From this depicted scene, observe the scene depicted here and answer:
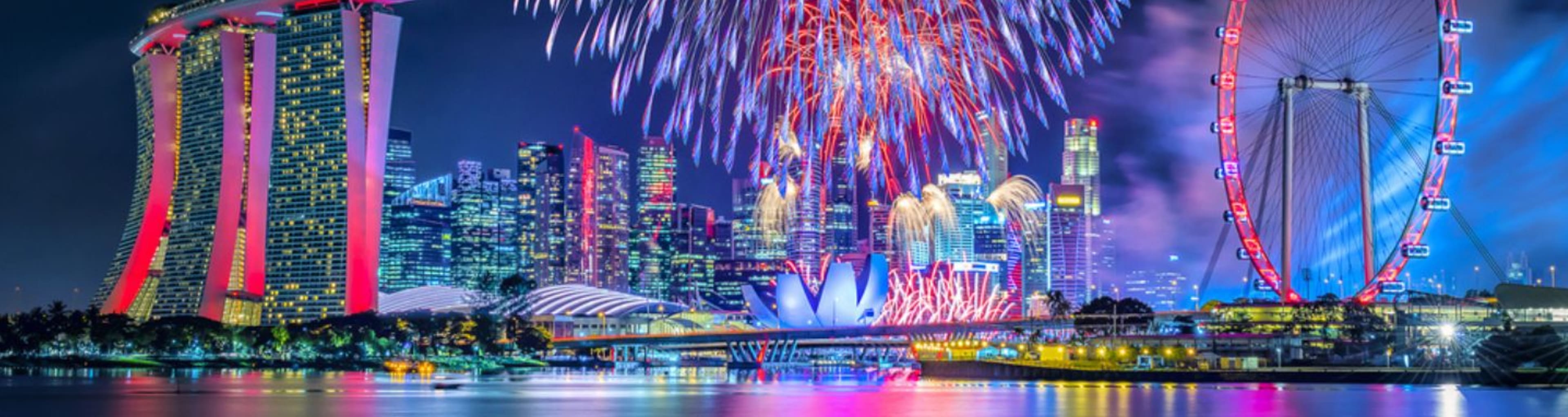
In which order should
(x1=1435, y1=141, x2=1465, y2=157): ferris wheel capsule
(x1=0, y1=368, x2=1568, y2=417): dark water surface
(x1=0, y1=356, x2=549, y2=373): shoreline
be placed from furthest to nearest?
(x1=0, y1=356, x2=549, y2=373): shoreline < (x1=1435, y1=141, x2=1465, y2=157): ferris wheel capsule < (x1=0, y1=368, x2=1568, y2=417): dark water surface

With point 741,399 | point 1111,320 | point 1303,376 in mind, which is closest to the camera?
point 741,399

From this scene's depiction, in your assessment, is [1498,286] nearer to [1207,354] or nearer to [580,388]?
[1207,354]

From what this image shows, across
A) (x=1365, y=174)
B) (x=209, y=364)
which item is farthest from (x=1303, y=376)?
(x=209, y=364)

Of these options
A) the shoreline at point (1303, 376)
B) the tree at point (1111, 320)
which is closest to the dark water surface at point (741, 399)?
the shoreline at point (1303, 376)

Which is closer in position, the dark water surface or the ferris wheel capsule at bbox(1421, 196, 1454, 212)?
the dark water surface

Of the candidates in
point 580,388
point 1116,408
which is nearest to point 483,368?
point 580,388

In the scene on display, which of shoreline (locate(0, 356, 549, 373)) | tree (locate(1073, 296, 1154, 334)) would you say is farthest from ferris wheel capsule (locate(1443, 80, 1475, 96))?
shoreline (locate(0, 356, 549, 373))

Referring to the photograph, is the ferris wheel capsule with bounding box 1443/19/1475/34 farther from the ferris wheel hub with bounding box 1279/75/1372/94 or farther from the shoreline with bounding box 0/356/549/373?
the shoreline with bounding box 0/356/549/373

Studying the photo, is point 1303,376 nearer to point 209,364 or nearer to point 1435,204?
point 1435,204

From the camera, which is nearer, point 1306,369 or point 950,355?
point 1306,369
